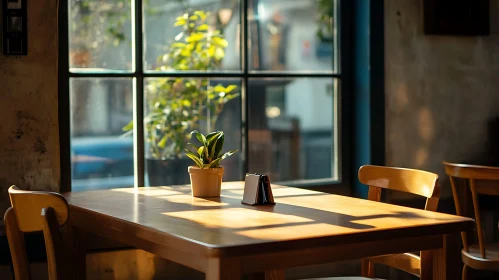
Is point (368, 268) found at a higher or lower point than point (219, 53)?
lower

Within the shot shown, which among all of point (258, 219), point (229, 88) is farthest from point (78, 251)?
point (229, 88)

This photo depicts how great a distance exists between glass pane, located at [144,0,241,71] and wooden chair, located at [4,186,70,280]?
1613 mm

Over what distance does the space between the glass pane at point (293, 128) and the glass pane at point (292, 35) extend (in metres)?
0.09

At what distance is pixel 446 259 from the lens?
8.27ft

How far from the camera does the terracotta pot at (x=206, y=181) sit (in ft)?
9.91

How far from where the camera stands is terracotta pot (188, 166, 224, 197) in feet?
9.91

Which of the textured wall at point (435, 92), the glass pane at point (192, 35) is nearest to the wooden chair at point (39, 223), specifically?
the glass pane at point (192, 35)

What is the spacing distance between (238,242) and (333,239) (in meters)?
0.30

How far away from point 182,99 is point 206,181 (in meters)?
0.97

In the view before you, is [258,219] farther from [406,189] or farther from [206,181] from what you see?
[406,189]

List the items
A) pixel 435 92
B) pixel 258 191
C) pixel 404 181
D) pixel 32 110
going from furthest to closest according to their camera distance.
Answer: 1. pixel 435 92
2. pixel 32 110
3. pixel 404 181
4. pixel 258 191

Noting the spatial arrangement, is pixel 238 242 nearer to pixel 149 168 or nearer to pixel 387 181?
pixel 387 181

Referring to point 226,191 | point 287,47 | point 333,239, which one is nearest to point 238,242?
point 333,239

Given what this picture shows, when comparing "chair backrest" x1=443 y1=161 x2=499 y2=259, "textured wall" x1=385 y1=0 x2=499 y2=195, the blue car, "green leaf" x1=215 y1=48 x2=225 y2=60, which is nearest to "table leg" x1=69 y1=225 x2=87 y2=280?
the blue car
